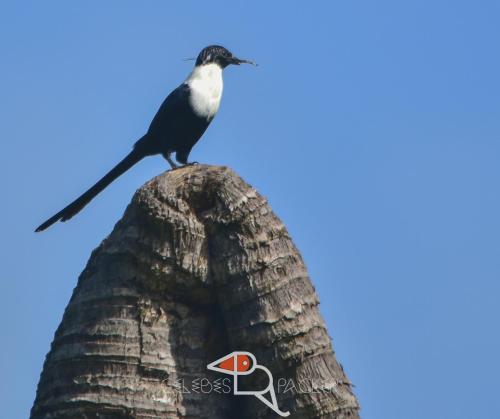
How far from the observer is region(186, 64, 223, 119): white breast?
9047 millimetres

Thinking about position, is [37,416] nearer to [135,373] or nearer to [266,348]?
[135,373]

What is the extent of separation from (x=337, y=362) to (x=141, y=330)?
2.83ft

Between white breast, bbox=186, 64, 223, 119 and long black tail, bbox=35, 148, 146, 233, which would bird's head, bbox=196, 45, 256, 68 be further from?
long black tail, bbox=35, 148, 146, 233

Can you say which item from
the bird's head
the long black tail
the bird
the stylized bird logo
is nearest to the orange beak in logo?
the stylized bird logo

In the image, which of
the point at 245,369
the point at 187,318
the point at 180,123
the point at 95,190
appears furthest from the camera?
the point at 180,123

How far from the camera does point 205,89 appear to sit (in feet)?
30.1

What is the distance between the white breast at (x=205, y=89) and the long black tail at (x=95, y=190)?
0.63m

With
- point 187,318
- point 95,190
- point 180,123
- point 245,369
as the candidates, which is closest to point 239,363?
point 245,369

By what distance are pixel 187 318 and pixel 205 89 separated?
4.65 meters

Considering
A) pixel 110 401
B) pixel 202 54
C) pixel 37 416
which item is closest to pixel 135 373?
pixel 110 401

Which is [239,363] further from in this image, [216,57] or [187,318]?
[216,57]

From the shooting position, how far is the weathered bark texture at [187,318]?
14.7ft

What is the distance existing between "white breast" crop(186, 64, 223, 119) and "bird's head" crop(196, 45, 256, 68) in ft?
0.15

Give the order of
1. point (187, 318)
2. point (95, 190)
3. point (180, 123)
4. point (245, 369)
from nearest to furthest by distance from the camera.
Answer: point (245, 369) < point (187, 318) < point (95, 190) < point (180, 123)
